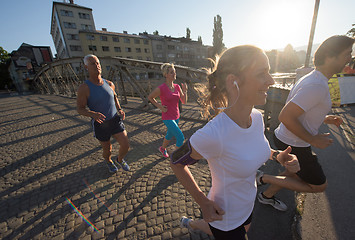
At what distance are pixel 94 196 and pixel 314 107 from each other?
3.24m

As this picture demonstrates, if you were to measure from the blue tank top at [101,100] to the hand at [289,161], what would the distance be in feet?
8.68

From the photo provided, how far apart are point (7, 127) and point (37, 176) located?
5888mm

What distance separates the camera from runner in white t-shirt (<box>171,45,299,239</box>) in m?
1.03

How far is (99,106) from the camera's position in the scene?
276 centimetres

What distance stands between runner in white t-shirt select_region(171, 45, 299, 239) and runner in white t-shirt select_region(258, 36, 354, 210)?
551mm

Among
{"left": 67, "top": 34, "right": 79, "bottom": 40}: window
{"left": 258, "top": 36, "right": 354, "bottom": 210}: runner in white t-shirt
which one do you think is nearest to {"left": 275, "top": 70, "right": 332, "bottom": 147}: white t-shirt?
{"left": 258, "top": 36, "right": 354, "bottom": 210}: runner in white t-shirt

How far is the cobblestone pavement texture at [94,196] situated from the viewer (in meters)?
1.99

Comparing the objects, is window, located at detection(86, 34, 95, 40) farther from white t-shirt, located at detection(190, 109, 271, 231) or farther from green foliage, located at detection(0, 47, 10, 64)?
white t-shirt, located at detection(190, 109, 271, 231)

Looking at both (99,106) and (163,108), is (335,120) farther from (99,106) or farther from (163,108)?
(99,106)

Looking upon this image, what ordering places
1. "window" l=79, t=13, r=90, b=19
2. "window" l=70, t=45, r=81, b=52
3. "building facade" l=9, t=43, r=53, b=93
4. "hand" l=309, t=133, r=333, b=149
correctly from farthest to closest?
"building facade" l=9, t=43, r=53, b=93
"window" l=79, t=13, r=90, b=19
"window" l=70, t=45, r=81, b=52
"hand" l=309, t=133, r=333, b=149

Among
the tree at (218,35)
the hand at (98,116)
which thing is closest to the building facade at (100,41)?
the tree at (218,35)

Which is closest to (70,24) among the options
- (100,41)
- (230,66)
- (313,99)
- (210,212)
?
(100,41)

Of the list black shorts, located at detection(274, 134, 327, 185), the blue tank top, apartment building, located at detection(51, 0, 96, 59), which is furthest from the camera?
apartment building, located at detection(51, 0, 96, 59)

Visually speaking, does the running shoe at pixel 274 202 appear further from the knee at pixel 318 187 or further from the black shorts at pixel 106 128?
the black shorts at pixel 106 128
